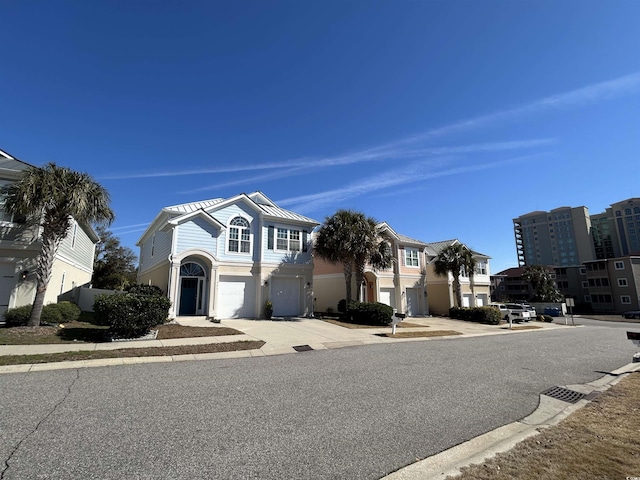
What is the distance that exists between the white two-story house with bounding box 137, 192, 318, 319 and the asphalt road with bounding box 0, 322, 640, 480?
11.5m

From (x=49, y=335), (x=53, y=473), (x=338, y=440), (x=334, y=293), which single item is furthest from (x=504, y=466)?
(x=334, y=293)

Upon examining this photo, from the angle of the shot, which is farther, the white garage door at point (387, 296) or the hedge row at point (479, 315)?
the white garage door at point (387, 296)

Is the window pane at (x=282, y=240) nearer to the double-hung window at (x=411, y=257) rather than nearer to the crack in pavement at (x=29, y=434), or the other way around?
the double-hung window at (x=411, y=257)

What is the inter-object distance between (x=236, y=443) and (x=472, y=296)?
38.9 m

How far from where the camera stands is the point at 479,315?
92.2ft

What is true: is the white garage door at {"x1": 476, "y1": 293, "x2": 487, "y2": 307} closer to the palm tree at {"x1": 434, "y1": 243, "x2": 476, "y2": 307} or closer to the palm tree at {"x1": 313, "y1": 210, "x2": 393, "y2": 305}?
the palm tree at {"x1": 434, "y1": 243, "x2": 476, "y2": 307}

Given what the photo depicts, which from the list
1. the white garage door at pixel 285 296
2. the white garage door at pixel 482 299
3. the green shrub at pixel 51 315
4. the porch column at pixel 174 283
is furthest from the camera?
the white garage door at pixel 482 299

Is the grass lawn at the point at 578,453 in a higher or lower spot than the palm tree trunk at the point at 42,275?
lower

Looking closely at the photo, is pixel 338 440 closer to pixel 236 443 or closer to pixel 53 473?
pixel 236 443

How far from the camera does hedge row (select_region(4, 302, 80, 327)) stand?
1296 centimetres

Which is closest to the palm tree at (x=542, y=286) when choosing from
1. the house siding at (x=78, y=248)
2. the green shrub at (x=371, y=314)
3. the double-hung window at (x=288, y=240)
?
the green shrub at (x=371, y=314)

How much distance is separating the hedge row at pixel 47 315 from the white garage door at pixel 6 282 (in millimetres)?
1370

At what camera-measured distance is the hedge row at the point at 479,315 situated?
2750cm

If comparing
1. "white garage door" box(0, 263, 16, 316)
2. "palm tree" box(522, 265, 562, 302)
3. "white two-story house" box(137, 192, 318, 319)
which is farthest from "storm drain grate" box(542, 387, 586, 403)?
"palm tree" box(522, 265, 562, 302)
